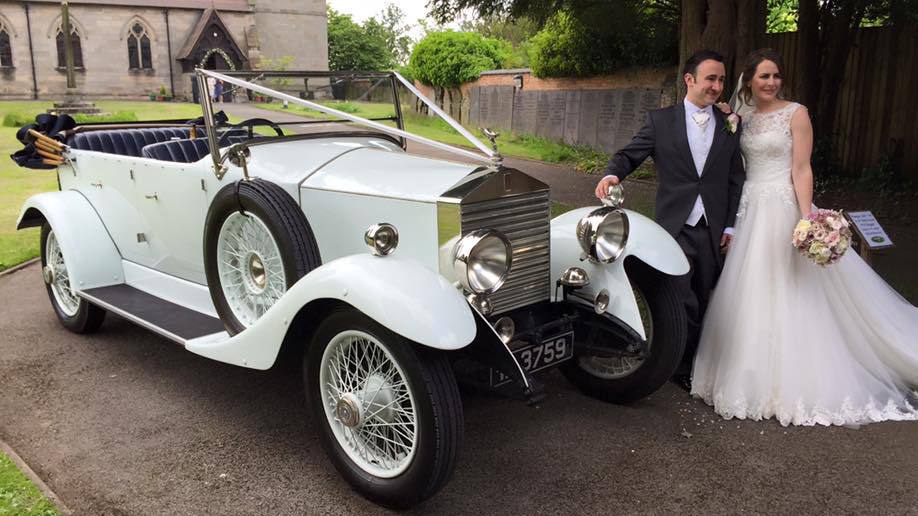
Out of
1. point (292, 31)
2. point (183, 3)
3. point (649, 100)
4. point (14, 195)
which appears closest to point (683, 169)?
point (14, 195)

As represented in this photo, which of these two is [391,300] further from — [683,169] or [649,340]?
[683,169]

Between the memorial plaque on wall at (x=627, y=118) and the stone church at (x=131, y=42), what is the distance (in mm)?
25803

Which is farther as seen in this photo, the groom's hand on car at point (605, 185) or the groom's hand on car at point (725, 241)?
the groom's hand on car at point (725, 241)

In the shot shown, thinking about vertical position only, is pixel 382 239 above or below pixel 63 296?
above

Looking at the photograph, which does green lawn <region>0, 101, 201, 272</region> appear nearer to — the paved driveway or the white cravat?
the paved driveway

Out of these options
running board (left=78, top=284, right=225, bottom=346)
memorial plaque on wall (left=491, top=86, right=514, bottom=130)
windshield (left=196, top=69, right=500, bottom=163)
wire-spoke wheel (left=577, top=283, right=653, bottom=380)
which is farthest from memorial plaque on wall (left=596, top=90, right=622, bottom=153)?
running board (left=78, top=284, right=225, bottom=346)

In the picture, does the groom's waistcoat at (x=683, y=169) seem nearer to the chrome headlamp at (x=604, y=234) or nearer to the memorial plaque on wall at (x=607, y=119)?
the chrome headlamp at (x=604, y=234)

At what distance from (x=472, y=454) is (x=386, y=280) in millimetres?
1142

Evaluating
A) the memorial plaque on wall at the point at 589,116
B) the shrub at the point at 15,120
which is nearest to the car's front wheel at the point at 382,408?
the memorial plaque on wall at the point at 589,116

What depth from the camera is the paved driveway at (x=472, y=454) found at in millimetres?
3008

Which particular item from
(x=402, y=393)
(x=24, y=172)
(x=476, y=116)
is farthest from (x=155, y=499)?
(x=476, y=116)

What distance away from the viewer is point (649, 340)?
3.76 m

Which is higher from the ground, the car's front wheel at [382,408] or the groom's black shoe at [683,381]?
the car's front wheel at [382,408]

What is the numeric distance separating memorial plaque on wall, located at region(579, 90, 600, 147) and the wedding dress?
12.3m
